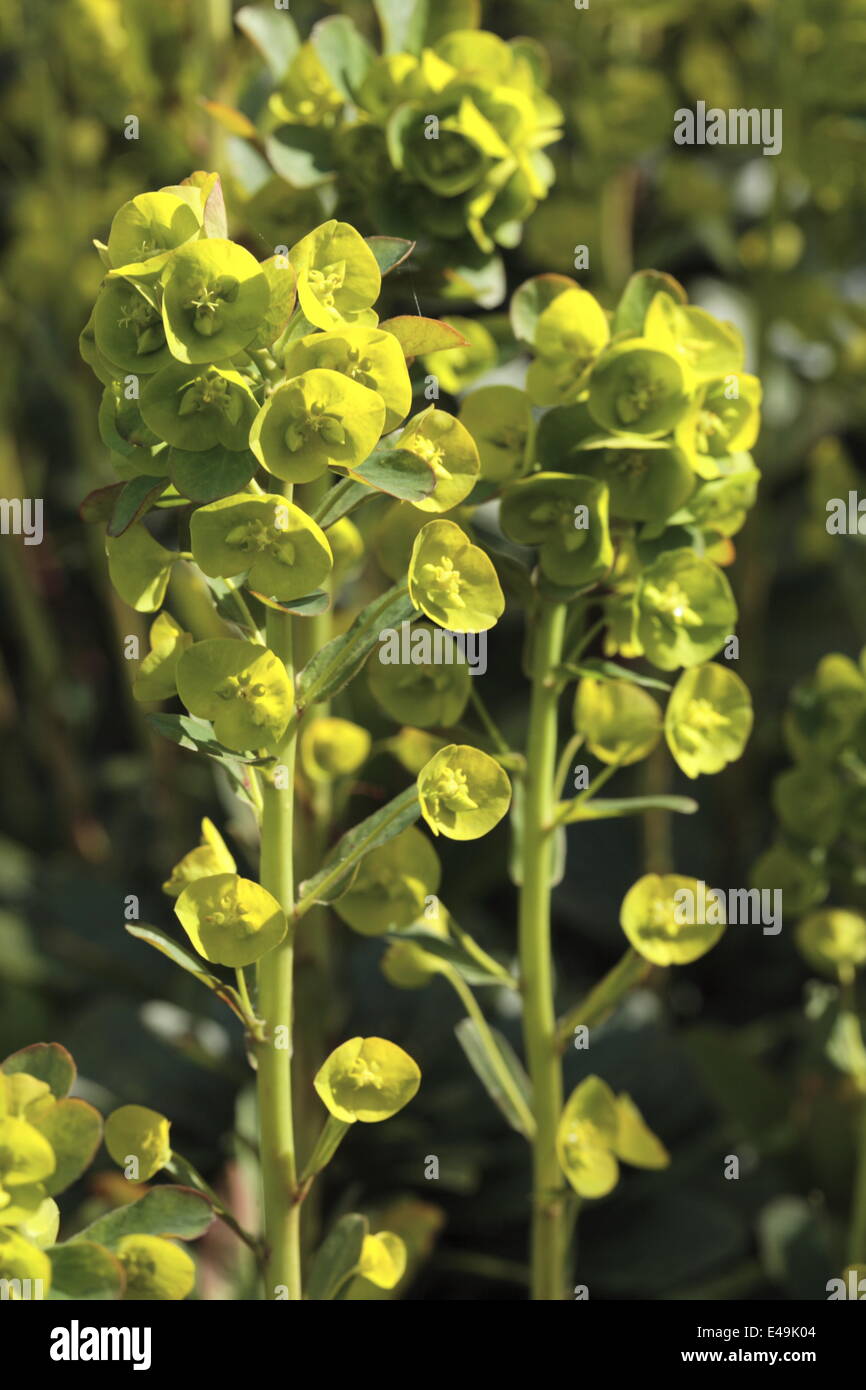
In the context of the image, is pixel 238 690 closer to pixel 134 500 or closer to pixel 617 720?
pixel 134 500

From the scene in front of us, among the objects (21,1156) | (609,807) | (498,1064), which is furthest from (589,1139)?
(21,1156)

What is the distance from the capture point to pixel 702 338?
622 millimetres

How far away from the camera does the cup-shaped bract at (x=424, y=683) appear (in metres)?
0.60

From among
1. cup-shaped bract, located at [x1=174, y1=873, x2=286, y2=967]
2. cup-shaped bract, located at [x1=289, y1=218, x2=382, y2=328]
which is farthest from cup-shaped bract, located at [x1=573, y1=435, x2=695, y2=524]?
cup-shaped bract, located at [x1=174, y1=873, x2=286, y2=967]

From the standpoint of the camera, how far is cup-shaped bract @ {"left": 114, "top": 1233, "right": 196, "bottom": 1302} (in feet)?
1.74

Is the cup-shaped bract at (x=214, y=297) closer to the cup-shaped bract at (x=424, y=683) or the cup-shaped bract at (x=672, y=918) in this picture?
the cup-shaped bract at (x=424, y=683)

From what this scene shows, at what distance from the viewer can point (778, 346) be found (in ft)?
4.40

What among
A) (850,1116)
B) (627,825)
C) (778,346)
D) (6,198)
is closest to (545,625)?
(850,1116)

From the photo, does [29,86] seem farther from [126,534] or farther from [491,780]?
[491,780]

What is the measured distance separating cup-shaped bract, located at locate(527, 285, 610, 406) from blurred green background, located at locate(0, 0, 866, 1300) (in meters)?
0.14

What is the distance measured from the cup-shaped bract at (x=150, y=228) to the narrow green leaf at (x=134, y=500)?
8 centimetres

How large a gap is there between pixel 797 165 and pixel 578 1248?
2.77 feet

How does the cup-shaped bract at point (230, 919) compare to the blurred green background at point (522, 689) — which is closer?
the cup-shaped bract at point (230, 919)

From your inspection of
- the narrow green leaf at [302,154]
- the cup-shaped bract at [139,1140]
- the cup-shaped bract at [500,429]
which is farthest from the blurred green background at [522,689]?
the cup-shaped bract at [139,1140]
